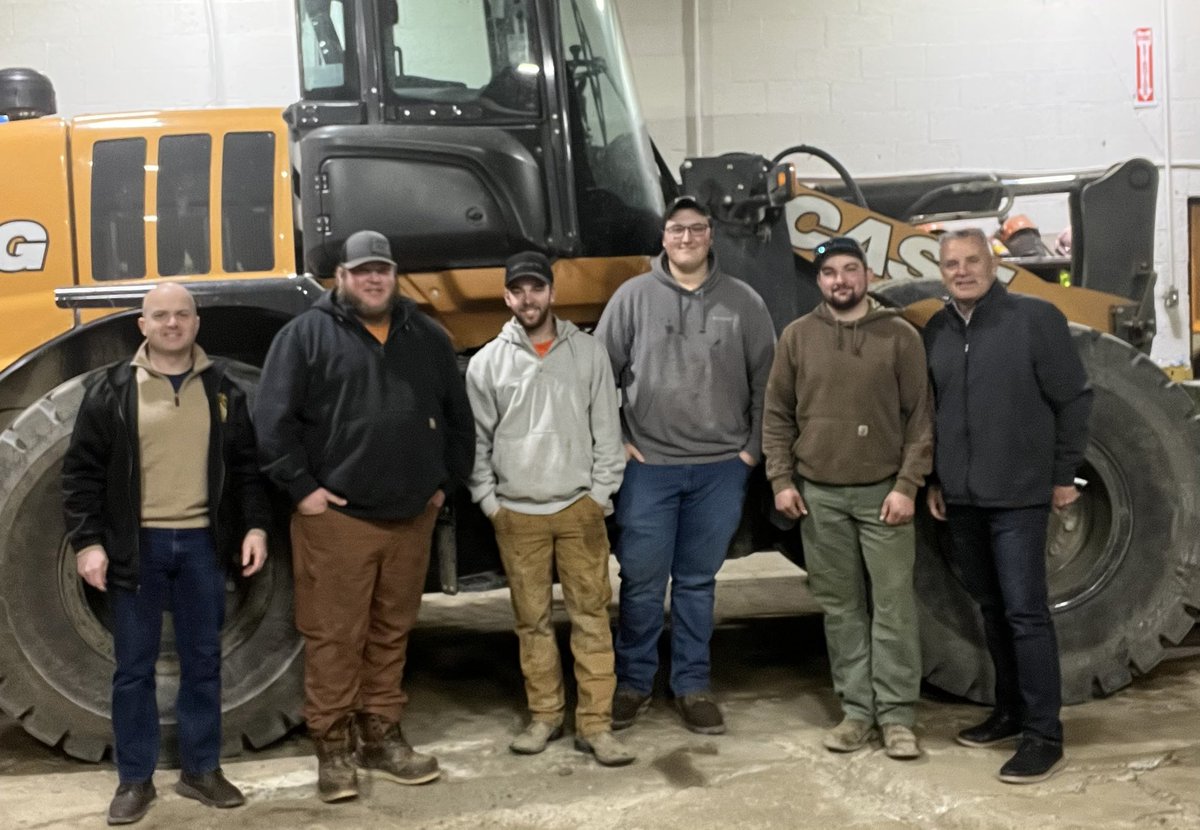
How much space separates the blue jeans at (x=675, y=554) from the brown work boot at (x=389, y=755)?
0.79 meters

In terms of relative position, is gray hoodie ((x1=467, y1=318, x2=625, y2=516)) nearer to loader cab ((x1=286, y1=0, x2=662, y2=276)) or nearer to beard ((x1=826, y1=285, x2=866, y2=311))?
loader cab ((x1=286, y1=0, x2=662, y2=276))

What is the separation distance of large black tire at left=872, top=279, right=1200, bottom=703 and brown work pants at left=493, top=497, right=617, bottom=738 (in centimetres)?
119

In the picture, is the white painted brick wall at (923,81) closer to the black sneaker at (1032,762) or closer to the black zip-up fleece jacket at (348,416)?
the black zip-up fleece jacket at (348,416)

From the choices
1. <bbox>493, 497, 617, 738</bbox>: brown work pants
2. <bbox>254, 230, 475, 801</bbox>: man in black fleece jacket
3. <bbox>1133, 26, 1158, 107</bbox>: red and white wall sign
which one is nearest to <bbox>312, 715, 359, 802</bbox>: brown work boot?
<bbox>254, 230, 475, 801</bbox>: man in black fleece jacket

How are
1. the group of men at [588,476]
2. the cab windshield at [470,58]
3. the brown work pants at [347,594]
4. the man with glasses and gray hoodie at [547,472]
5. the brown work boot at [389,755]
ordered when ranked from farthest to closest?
→ the cab windshield at [470,58], the man with glasses and gray hoodie at [547,472], the brown work boot at [389,755], the brown work pants at [347,594], the group of men at [588,476]

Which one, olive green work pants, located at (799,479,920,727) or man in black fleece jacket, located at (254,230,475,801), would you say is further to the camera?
olive green work pants, located at (799,479,920,727)

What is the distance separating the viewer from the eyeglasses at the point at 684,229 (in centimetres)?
413

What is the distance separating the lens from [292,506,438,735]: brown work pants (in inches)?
150

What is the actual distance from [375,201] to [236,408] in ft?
2.85

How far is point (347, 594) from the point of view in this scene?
3840mm

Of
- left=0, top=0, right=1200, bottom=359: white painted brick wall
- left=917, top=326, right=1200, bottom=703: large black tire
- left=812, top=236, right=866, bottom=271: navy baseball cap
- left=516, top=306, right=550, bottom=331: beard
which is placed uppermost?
left=0, top=0, right=1200, bottom=359: white painted brick wall

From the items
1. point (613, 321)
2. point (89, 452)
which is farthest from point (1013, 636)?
point (89, 452)

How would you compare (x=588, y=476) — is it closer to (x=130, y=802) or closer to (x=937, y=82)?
(x=130, y=802)

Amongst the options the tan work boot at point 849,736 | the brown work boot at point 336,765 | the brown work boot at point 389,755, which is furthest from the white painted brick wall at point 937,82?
the brown work boot at point 336,765
